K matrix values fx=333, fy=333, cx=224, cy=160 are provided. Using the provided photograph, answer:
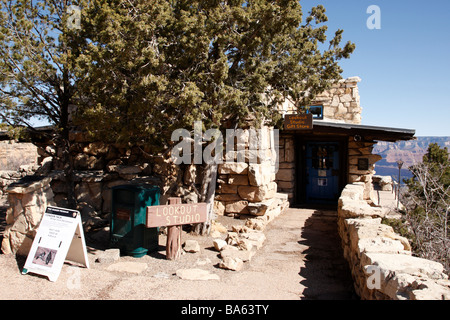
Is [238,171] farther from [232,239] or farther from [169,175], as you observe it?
[232,239]

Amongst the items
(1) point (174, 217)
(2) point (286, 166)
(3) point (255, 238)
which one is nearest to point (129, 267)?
(1) point (174, 217)

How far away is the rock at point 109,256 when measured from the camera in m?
4.93

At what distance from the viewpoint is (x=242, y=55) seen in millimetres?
6102

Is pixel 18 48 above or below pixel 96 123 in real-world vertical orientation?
above

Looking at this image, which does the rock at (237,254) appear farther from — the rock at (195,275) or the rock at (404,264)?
the rock at (404,264)

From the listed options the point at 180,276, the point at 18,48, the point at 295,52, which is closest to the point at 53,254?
the point at 180,276

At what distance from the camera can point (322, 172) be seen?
1109 centimetres

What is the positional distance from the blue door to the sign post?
21.9 feet

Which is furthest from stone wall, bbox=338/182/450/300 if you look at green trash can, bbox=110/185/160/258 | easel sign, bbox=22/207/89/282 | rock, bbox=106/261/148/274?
easel sign, bbox=22/207/89/282

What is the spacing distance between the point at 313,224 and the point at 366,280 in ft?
15.2

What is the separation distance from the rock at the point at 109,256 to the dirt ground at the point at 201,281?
0.09m

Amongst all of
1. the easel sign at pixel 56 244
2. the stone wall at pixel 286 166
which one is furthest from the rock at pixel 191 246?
the stone wall at pixel 286 166

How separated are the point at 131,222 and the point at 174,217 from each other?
788mm
